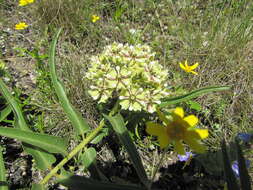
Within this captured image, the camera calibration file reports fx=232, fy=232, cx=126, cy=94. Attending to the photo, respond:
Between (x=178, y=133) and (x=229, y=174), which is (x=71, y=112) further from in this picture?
(x=229, y=174)

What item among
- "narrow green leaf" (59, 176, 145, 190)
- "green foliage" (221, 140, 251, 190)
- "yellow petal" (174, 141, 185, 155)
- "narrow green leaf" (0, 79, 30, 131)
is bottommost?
"narrow green leaf" (59, 176, 145, 190)

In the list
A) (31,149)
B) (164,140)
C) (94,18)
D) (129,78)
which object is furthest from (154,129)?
(94,18)

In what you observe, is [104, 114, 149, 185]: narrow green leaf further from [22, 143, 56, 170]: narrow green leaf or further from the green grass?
the green grass

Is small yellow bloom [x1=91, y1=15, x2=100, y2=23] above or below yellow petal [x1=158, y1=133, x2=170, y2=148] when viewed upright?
above

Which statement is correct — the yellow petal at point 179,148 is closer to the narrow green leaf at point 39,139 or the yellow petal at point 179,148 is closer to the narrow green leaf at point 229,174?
the narrow green leaf at point 229,174

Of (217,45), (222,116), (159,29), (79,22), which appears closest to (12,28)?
(79,22)

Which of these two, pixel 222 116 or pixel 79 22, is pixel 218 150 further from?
pixel 79 22

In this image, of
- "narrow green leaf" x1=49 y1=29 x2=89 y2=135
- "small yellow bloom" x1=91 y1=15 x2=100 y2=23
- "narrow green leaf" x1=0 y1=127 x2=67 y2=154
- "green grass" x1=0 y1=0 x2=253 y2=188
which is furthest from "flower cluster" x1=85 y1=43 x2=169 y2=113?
"small yellow bloom" x1=91 y1=15 x2=100 y2=23

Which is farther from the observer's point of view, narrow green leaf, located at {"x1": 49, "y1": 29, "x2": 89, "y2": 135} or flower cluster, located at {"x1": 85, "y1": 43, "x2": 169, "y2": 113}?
narrow green leaf, located at {"x1": 49, "y1": 29, "x2": 89, "y2": 135}
